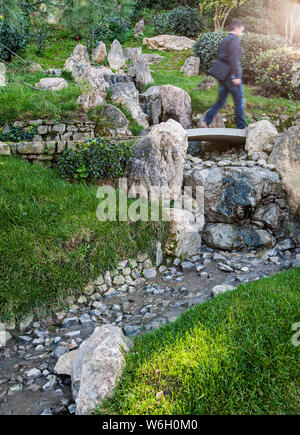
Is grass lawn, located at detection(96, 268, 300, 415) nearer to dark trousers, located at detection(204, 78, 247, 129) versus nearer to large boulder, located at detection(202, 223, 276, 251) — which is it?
large boulder, located at detection(202, 223, 276, 251)

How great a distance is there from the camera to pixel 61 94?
9445mm

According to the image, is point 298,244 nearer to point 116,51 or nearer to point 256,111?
point 256,111

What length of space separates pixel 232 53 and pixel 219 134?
2.32m

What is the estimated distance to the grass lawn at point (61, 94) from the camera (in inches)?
250

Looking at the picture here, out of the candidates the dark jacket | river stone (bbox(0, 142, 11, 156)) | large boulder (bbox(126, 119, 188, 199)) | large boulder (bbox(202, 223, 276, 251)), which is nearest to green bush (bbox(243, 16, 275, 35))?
the dark jacket

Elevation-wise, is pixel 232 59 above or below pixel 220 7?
below

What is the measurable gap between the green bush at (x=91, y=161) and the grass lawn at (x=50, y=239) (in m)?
0.44

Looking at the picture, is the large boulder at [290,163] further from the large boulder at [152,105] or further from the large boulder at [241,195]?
the large boulder at [152,105]

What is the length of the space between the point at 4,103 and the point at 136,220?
568 centimetres

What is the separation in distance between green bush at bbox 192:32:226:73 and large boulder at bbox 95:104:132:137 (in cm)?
828

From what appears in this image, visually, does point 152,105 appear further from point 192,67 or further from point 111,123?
point 192,67

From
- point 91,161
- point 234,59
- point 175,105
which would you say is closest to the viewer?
point 91,161

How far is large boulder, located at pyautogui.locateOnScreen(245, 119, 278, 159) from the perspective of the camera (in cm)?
919

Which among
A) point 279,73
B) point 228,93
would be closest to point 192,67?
point 279,73
